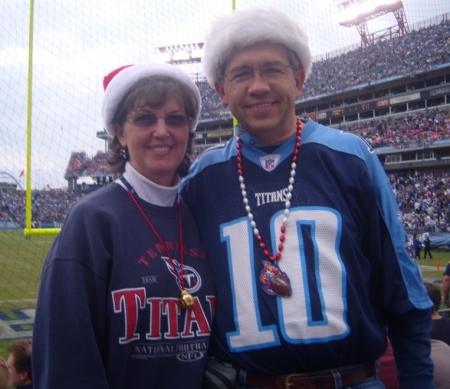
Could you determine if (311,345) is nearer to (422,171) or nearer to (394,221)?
(394,221)

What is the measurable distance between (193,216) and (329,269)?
541 millimetres

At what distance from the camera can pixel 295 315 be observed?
58.7 inches

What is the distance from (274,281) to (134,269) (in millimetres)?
444

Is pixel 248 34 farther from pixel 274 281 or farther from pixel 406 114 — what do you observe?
pixel 406 114

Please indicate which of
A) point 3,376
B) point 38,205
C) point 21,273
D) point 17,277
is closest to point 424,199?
point 38,205

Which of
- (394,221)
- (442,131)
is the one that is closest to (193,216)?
(394,221)

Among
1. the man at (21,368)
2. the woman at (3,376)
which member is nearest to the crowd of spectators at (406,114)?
the man at (21,368)

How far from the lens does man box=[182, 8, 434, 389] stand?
1.50 meters

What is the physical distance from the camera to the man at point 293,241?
4.91 ft

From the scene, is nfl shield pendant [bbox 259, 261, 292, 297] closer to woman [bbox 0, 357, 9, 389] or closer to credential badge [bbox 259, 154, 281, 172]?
credential badge [bbox 259, 154, 281, 172]

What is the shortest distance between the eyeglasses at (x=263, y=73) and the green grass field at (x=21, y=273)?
16.5 feet

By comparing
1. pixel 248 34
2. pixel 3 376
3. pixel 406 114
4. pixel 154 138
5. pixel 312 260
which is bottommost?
pixel 3 376

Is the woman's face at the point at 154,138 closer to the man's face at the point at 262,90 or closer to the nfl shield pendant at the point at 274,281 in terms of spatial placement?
the man's face at the point at 262,90

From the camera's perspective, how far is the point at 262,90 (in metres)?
1.66
